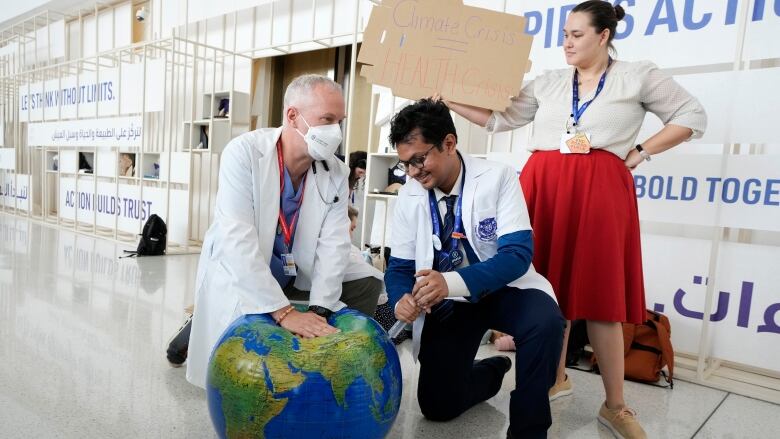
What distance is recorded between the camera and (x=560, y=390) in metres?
1.98

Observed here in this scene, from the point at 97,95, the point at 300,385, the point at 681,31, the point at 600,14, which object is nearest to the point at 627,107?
the point at 600,14

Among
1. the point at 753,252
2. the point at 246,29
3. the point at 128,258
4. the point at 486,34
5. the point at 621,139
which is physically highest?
the point at 246,29

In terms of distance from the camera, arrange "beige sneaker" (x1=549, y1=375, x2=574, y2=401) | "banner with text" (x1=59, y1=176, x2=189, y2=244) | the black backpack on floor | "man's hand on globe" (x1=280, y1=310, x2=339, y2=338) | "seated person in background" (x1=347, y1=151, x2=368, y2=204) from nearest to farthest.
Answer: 1. "man's hand on globe" (x1=280, y1=310, x2=339, y2=338)
2. "beige sneaker" (x1=549, y1=375, x2=574, y2=401)
3. "seated person in background" (x1=347, y1=151, x2=368, y2=204)
4. the black backpack on floor
5. "banner with text" (x1=59, y1=176, x2=189, y2=244)

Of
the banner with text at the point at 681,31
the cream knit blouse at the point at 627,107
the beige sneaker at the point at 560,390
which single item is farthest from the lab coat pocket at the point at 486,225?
the banner with text at the point at 681,31

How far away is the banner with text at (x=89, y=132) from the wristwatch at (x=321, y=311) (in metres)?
4.74

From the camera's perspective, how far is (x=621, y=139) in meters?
1.73

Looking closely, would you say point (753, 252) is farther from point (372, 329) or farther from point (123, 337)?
point (123, 337)

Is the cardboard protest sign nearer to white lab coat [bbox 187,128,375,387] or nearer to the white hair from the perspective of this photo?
the white hair

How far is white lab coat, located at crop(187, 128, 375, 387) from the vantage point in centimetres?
156

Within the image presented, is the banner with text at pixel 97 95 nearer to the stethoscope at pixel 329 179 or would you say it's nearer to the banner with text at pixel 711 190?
the stethoscope at pixel 329 179

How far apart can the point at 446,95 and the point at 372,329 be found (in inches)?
40.4

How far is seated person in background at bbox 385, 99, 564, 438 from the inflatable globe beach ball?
1.11ft

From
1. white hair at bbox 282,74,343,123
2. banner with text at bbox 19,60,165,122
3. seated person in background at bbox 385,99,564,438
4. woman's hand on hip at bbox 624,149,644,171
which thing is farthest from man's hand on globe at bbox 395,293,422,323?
banner with text at bbox 19,60,165,122

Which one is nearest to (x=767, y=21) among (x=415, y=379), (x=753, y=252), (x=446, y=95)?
(x=753, y=252)
